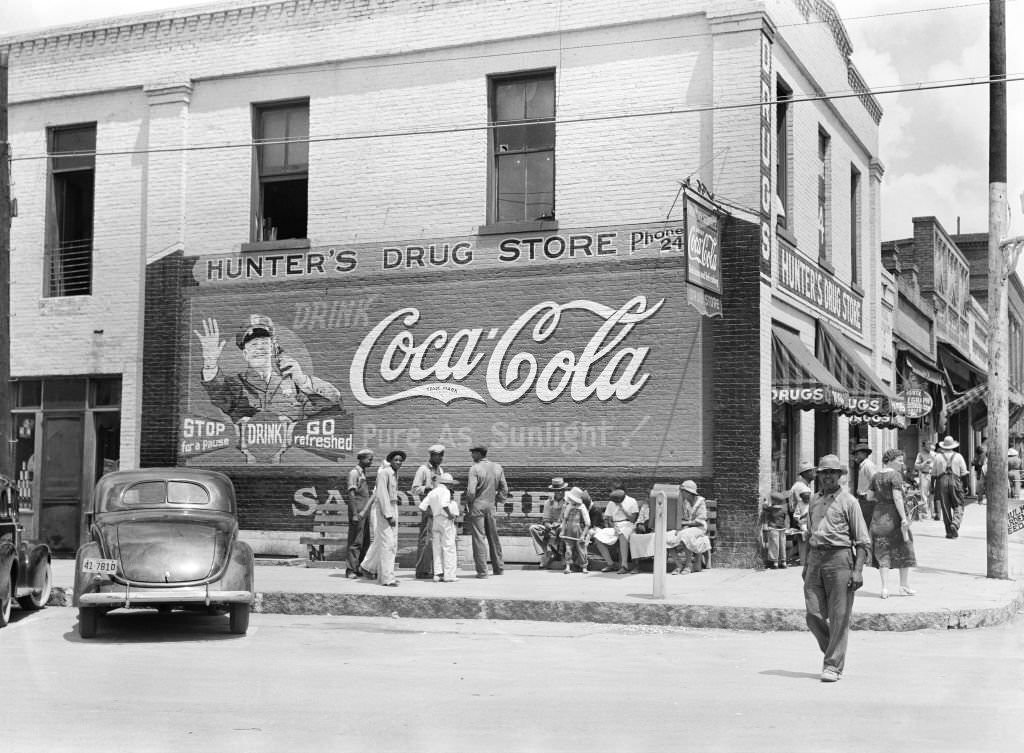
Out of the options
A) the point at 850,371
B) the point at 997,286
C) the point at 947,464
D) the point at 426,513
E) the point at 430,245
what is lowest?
the point at 426,513

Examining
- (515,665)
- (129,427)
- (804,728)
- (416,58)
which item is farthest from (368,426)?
(804,728)

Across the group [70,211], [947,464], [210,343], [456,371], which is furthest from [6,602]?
[947,464]

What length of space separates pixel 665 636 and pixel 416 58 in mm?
10087

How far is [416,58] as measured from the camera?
18844 millimetres

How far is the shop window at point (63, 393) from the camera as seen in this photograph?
20.8 m

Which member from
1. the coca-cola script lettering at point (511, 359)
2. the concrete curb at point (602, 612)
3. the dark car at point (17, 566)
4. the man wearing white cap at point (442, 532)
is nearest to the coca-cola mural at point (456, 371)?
the coca-cola script lettering at point (511, 359)

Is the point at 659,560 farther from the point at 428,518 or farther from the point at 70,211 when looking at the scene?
the point at 70,211

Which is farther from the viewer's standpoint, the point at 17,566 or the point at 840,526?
the point at 17,566

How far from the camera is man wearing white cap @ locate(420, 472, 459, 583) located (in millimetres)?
15672

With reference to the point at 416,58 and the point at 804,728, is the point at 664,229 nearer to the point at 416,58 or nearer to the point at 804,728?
the point at 416,58

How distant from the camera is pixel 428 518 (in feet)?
53.3

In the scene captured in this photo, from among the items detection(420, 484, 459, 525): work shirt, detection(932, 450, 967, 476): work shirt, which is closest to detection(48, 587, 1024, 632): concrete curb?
detection(420, 484, 459, 525): work shirt

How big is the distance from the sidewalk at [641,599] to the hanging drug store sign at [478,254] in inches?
153

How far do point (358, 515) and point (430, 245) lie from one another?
164 inches
